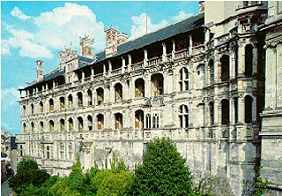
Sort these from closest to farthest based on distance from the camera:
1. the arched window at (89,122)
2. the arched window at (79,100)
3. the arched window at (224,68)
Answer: the arched window at (224,68) < the arched window at (89,122) < the arched window at (79,100)

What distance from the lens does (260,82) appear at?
83.7ft

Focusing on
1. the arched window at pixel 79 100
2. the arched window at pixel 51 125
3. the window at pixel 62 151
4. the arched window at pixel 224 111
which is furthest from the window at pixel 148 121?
the arched window at pixel 51 125

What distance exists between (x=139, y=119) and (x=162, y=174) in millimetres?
15245

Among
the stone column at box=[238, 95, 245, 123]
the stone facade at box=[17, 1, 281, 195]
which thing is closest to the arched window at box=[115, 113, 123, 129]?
the stone facade at box=[17, 1, 281, 195]

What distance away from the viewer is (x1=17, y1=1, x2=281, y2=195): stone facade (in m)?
25.8

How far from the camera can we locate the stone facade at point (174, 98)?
25828 millimetres

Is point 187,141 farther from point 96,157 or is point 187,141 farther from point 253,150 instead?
point 96,157

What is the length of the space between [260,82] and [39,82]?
126ft

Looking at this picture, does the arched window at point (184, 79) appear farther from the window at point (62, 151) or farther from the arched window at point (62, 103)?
the arched window at point (62, 103)

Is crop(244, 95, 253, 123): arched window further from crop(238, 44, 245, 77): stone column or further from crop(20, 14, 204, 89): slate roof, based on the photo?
crop(20, 14, 204, 89): slate roof

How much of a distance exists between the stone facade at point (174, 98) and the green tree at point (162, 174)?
11.0 feet

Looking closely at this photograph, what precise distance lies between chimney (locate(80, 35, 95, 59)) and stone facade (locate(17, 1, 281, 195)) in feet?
9.24

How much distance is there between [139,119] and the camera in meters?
40.1

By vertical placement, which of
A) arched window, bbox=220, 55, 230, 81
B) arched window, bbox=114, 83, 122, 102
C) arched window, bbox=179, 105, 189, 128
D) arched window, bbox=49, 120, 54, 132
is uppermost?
arched window, bbox=220, 55, 230, 81
